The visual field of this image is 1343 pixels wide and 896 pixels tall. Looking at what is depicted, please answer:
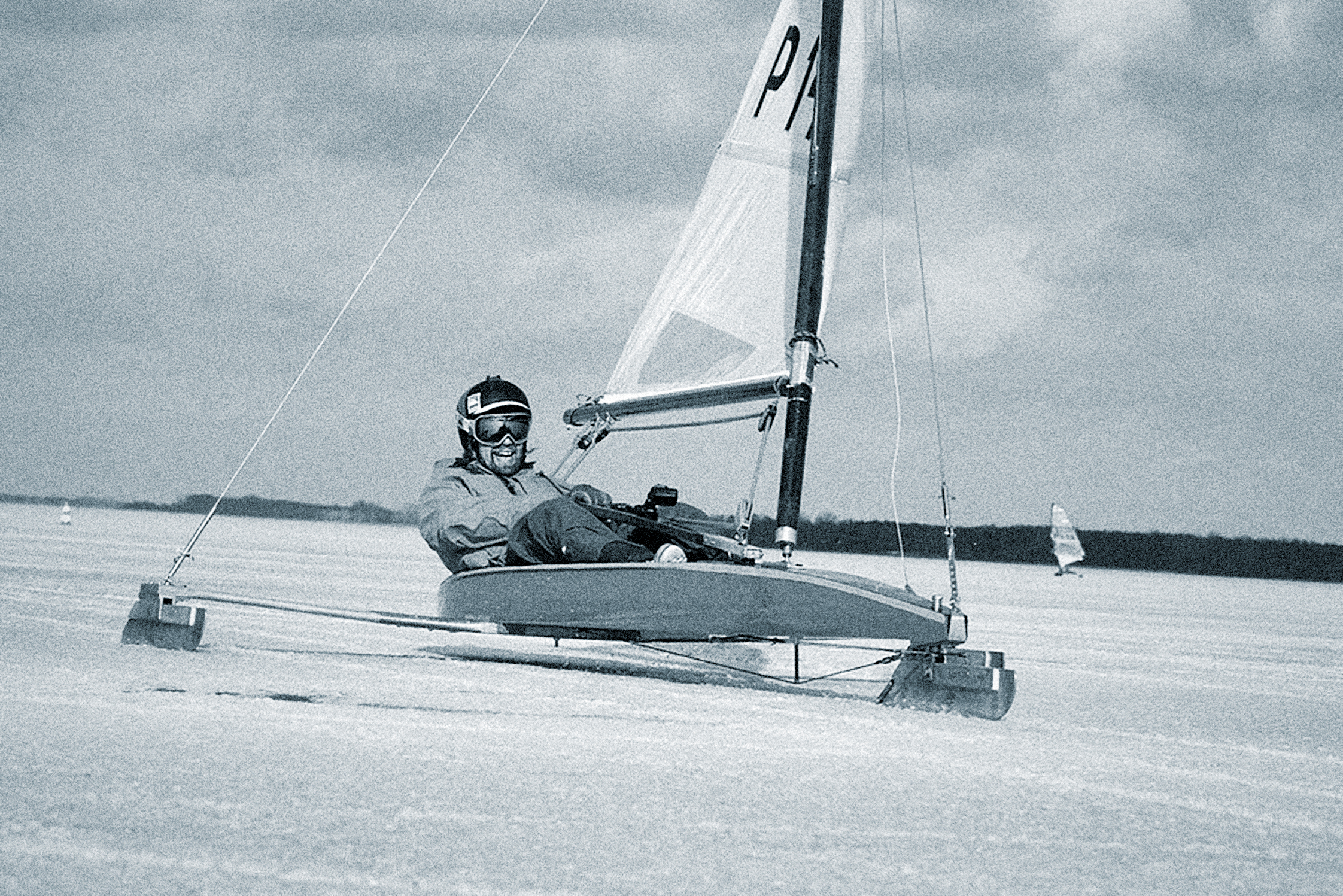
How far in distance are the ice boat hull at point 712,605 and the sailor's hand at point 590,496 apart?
1.77 ft

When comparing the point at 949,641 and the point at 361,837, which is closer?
the point at 361,837

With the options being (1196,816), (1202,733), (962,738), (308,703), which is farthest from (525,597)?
(1196,816)

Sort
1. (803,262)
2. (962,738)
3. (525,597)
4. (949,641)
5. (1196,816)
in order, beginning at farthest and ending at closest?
(803,262)
(525,597)
(949,641)
(962,738)
(1196,816)

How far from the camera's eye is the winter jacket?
639 cm

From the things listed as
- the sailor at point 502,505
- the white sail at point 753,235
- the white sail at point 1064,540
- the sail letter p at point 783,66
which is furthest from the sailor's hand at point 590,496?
the white sail at point 1064,540

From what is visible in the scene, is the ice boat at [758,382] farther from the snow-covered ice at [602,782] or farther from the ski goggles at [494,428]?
the ski goggles at [494,428]

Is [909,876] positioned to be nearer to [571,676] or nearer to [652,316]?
[571,676]

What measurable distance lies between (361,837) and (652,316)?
503 cm

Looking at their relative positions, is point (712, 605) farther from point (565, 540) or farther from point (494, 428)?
point (494, 428)

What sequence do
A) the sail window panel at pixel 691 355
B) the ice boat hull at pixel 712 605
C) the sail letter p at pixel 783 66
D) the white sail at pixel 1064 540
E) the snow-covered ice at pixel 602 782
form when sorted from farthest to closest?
the white sail at pixel 1064 540
the sail letter p at pixel 783 66
the sail window panel at pixel 691 355
the ice boat hull at pixel 712 605
the snow-covered ice at pixel 602 782

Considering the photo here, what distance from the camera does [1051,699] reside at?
6266 mm

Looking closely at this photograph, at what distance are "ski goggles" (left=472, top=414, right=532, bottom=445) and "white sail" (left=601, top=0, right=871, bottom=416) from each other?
0.69m

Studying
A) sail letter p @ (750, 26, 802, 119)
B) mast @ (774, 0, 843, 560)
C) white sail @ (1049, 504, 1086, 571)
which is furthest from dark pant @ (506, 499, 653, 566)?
Answer: white sail @ (1049, 504, 1086, 571)

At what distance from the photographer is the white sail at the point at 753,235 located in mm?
7148
